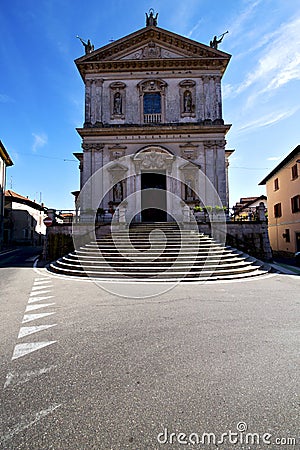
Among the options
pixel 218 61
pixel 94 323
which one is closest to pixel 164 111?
pixel 218 61

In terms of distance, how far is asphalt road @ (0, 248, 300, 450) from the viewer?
203 cm

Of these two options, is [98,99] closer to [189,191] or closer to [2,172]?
[189,191]

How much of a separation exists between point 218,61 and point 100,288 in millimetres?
19625

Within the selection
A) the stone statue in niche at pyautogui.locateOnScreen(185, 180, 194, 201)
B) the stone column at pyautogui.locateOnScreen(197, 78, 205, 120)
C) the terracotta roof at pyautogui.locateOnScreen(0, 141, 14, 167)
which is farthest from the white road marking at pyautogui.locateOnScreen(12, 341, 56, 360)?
the terracotta roof at pyautogui.locateOnScreen(0, 141, 14, 167)

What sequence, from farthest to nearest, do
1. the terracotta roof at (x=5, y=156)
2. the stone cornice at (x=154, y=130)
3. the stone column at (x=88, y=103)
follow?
1. the terracotta roof at (x=5, y=156)
2. the stone column at (x=88, y=103)
3. the stone cornice at (x=154, y=130)

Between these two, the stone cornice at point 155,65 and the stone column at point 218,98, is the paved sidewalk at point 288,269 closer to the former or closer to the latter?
the stone column at point 218,98

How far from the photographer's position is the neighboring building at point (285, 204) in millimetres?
19094

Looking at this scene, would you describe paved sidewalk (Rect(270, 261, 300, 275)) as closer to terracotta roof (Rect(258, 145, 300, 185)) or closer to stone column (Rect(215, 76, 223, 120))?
terracotta roof (Rect(258, 145, 300, 185))

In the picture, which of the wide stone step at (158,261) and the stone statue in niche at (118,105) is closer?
the wide stone step at (158,261)

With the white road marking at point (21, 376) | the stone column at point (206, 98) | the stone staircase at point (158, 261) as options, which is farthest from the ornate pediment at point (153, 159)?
the white road marking at point (21, 376)

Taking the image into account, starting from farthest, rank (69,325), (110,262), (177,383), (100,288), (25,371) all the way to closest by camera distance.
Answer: (110,262) → (100,288) → (69,325) → (25,371) → (177,383)

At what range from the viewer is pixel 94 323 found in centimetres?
458

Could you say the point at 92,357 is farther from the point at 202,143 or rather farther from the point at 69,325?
the point at 202,143

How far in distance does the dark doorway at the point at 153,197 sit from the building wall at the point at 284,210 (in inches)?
381
